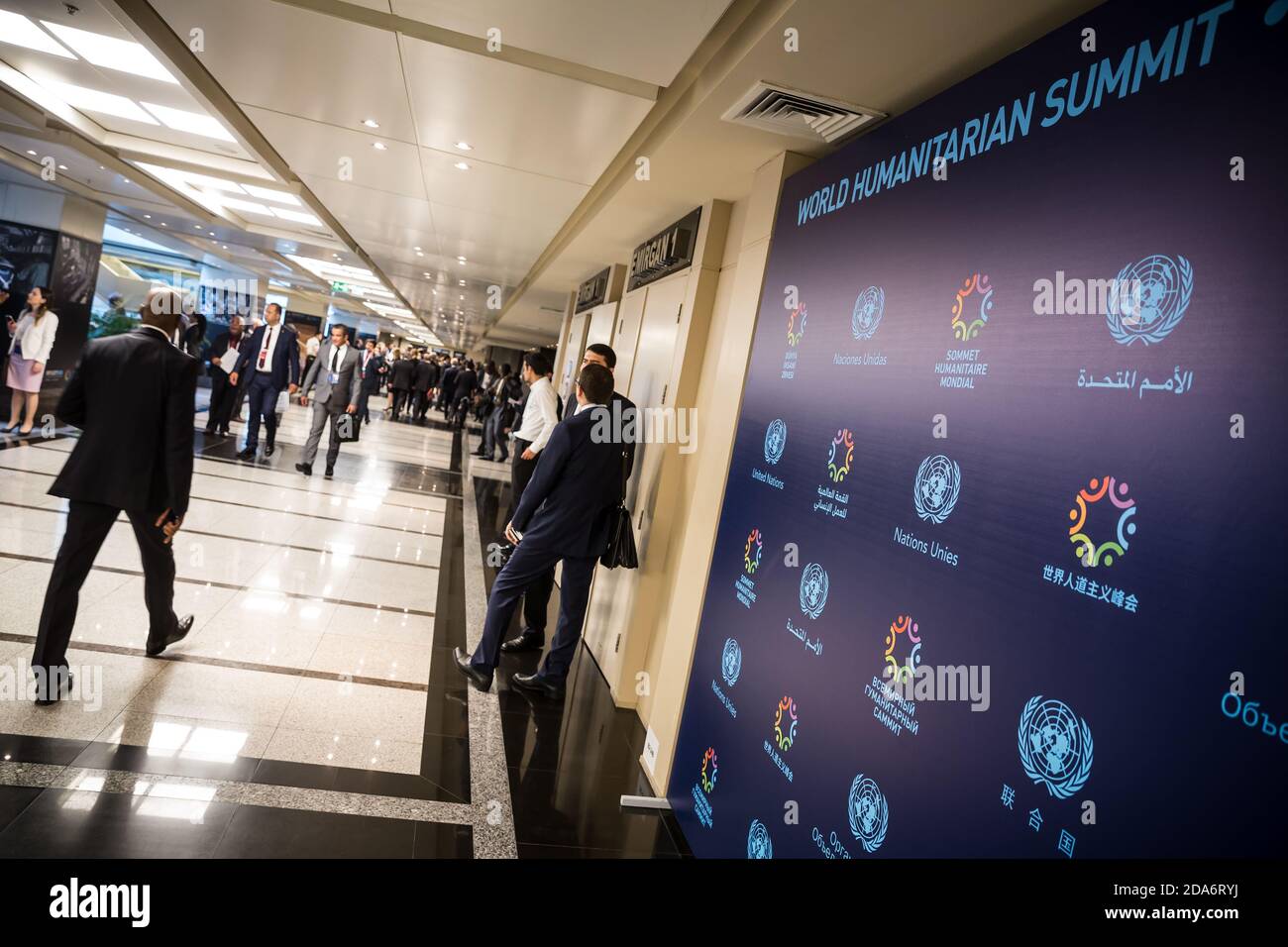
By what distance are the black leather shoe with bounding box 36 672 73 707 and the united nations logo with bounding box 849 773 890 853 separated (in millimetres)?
2955

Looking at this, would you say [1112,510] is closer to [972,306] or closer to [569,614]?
[972,306]

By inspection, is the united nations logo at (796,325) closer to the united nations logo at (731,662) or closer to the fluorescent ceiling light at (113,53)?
the united nations logo at (731,662)

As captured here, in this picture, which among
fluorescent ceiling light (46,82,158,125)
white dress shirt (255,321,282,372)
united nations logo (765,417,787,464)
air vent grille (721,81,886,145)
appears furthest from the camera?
white dress shirt (255,321,282,372)

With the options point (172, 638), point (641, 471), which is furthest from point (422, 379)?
point (172, 638)

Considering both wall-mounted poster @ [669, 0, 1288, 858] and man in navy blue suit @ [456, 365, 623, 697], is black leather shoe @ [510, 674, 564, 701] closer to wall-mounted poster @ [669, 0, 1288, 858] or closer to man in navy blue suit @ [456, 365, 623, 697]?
man in navy blue suit @ [456, 365, 623, 697]

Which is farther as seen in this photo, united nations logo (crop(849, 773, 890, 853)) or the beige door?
the beige door

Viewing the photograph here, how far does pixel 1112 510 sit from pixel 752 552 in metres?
1.64

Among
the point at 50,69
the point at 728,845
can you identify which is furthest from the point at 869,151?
the point at 50,69

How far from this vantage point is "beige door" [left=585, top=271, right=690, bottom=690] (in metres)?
4.50

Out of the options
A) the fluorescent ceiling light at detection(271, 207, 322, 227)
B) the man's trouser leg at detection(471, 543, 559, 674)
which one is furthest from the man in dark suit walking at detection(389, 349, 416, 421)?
the man's trouser leg at detection(471, 543, 559, 674)

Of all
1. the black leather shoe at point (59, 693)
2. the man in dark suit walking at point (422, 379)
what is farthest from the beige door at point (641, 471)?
the man in dark suit walking at point (422, 379)

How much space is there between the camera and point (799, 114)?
306 cm

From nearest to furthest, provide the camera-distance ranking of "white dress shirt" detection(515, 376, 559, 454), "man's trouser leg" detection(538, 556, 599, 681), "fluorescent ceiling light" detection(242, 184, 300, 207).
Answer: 1. "man's trouser leg" detection(538, 556, 599, 681)
2. "white dress shirt" detection(515, 376, 559, 454)
3. "fluorescent ceiling light" detection(242, 184, 300, 207)
